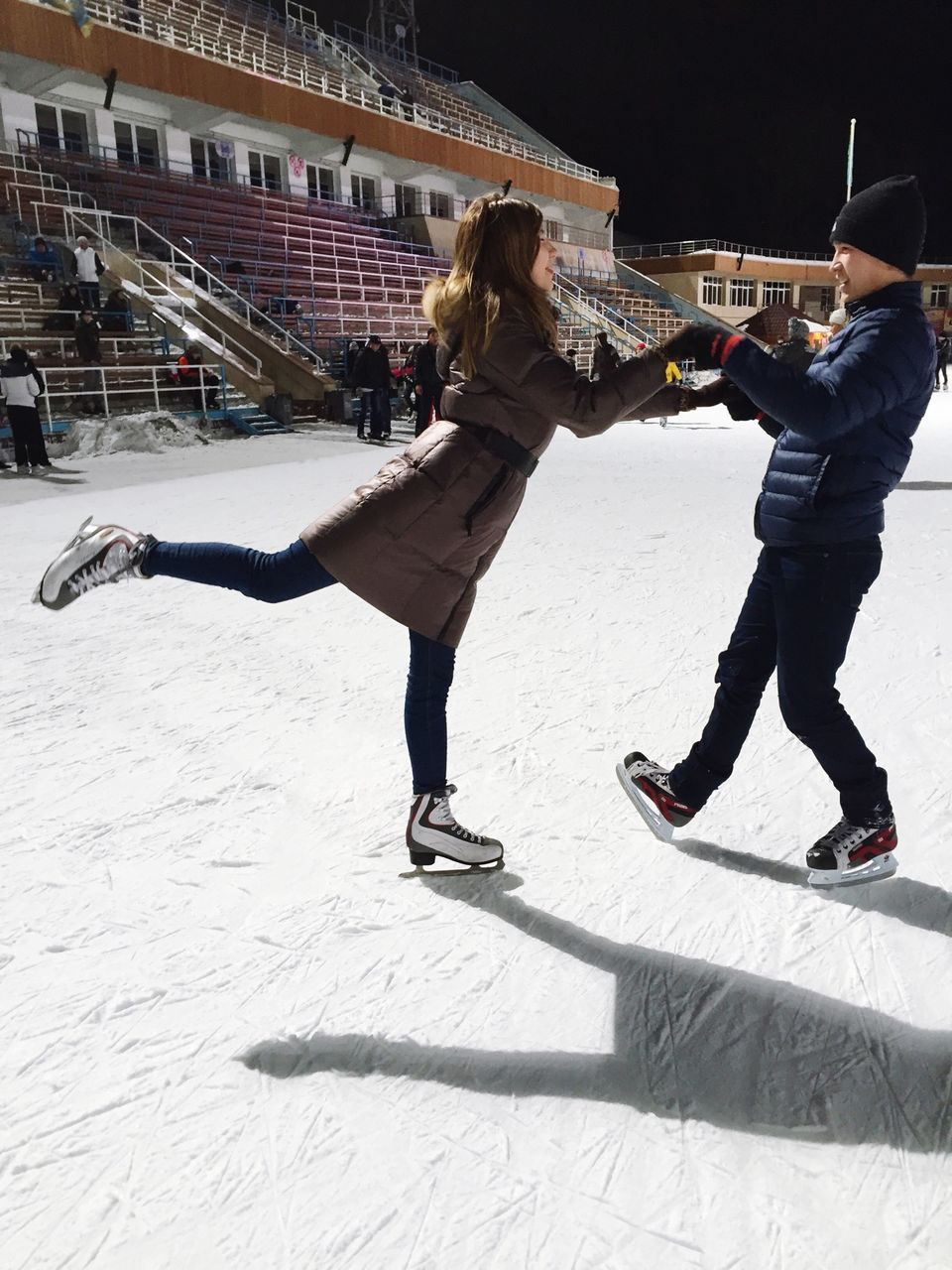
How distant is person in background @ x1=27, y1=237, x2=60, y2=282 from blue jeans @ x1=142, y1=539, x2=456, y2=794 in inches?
488

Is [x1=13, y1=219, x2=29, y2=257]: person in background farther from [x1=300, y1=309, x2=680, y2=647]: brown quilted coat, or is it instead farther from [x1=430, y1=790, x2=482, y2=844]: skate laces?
[x1=430, y1=790, x2=482, y2=844]: skate laces

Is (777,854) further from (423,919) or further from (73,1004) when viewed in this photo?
(73,1004)

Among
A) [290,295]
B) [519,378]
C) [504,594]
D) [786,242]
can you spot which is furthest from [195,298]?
[786,242]

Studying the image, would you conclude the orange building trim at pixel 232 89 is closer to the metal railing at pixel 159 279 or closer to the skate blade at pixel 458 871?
the metal railing at pixel 159 279

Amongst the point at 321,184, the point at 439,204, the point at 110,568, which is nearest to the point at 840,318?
the point at 110,568

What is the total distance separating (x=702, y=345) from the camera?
150 cm

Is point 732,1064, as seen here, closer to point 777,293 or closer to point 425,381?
point 425,381

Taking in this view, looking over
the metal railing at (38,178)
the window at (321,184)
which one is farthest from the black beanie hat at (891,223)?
the window at (321,184)

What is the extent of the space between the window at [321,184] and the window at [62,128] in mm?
6025

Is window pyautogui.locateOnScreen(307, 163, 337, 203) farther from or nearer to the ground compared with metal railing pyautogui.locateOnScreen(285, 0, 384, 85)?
nearer to the ground

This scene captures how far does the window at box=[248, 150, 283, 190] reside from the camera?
20.9 m

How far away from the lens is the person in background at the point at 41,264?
12102 millimetres

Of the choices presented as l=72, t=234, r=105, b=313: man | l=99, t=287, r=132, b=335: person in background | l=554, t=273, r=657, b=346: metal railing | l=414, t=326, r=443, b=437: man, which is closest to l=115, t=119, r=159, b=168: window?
l=72, t=234, r=105, b=313: man

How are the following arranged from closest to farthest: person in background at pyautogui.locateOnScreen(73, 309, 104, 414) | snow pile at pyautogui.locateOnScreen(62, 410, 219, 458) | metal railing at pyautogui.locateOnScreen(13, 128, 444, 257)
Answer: snow pile at pyautogui.locateOnScreen(62, 410, 219, 458)
person in background at pyautogui.locateOnScreen(73, 309, 104, 414)
metal railing at pyautogui.locateOnScreen(13, 128, 444, 257)
